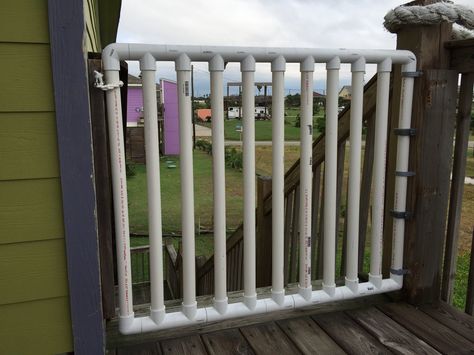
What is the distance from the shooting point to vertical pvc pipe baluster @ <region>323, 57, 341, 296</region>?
1.39 meters

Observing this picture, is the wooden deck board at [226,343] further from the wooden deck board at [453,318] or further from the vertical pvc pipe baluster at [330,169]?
the wooden deck board at [453,318]

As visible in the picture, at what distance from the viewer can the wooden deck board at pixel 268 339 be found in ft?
4.39

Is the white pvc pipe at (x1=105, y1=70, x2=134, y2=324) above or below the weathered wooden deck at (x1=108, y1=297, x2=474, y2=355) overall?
above

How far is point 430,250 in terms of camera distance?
158cm

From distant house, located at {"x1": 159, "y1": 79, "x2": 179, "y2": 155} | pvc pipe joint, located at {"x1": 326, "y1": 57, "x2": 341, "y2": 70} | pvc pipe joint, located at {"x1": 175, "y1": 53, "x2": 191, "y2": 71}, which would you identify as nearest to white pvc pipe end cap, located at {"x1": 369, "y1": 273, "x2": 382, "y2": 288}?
pvc pipe joint, located at {"x1": 326, "y1": 57, "x2": 341, "y2": 70}

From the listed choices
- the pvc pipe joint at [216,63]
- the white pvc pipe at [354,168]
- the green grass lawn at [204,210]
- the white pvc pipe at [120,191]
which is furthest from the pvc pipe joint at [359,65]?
the green grass lawn at [204,210]

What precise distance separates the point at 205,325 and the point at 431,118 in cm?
111

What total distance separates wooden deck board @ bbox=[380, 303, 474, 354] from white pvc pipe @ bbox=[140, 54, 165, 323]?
89 centimetres

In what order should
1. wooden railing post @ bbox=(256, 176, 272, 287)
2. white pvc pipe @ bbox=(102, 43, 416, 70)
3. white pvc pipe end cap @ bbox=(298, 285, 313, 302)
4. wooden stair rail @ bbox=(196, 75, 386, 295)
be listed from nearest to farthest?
white pvc pipe @ bbox=(102, 43, 416, 70), white pvc pipe end cap @ bbox=(298, 285, 313, 302), wooden stair rail @ bbox=(196, 75, 386, 295), wooden railing post @ bbox=(256, 176, 272, 287)

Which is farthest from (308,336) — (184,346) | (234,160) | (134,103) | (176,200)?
(134,103)

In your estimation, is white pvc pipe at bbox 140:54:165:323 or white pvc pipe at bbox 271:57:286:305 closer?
white pvc pipe at bbox 140:54:165:323

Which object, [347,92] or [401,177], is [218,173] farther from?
[347,92]

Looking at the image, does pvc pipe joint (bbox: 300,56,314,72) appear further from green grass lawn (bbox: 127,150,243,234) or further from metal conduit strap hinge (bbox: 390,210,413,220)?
green grass lawn (bbox: 127,150,243,234)

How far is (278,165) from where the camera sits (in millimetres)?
1362
